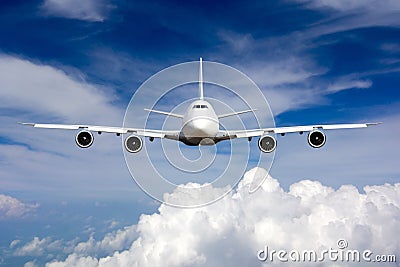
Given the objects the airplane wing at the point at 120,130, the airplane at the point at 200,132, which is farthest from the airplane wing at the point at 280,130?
the airplane wing at the point at 120,130

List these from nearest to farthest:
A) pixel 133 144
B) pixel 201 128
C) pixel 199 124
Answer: pixel 201 128, pixel 199 124, pixel 133 144

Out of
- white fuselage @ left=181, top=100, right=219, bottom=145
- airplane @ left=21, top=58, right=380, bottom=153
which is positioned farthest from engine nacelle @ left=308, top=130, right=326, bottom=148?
white fuselage @ left=181, top=100, right=219, bottom=145

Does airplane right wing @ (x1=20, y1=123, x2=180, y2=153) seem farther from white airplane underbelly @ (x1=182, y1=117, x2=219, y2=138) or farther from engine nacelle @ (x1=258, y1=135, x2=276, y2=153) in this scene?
engine nacelle @ (x1=258, y1=135, x2=276, y2=153)

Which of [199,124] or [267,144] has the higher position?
[199,124]

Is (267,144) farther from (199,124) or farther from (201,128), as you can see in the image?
(199,124)

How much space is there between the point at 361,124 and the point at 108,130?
37.2 m

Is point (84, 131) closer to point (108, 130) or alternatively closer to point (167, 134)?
point (108, 130)

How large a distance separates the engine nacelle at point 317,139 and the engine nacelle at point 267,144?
5.72m

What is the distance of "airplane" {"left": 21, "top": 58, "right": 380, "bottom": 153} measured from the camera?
208ft

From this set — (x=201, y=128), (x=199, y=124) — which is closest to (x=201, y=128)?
(x=201, y=128)

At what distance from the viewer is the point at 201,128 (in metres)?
62.2

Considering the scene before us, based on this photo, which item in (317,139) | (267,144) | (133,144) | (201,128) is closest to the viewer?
(201,128)

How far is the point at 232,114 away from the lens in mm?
69125

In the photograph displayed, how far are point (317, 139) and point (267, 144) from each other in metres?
7.61
